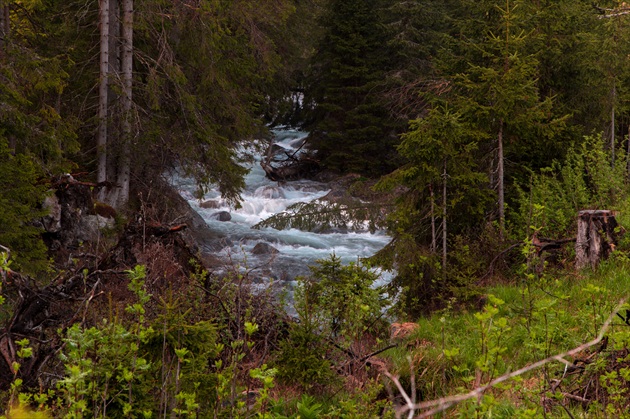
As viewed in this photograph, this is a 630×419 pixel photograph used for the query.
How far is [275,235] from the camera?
1803 cm

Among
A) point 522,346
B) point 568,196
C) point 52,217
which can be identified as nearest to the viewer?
point 522,346

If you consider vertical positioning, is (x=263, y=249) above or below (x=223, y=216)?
below

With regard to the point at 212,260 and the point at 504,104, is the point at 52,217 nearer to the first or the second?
the point at 212,260

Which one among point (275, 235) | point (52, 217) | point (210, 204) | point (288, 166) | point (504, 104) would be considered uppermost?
point (504, 104)

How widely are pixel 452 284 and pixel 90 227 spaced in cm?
727

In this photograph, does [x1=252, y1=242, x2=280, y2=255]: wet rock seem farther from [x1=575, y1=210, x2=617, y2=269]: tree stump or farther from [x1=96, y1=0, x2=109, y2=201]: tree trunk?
[x1=575, y1=210, x2=617, y2=269]: tree stump

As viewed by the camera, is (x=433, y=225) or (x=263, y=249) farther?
(x=263, y=249)

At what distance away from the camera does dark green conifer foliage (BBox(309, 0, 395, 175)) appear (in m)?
24.6

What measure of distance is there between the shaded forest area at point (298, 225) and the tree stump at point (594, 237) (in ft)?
0.34

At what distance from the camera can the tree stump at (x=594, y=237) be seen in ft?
24.9

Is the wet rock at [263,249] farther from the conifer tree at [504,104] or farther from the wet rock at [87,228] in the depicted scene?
the conifer tree at [504,104]

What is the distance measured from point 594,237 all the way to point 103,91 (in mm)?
10951

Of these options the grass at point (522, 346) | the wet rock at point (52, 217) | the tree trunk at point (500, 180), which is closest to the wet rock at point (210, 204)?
the wet rock at point (52, 217)

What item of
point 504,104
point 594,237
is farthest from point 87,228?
point 594,237
